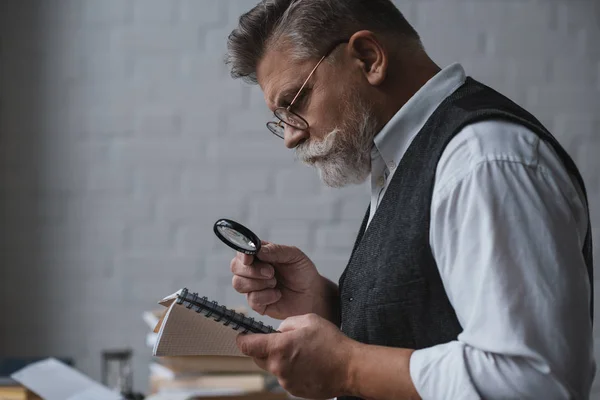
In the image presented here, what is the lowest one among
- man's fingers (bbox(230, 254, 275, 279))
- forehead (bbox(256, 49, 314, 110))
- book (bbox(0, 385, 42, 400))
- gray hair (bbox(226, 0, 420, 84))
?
book (bbox(0, 385, 42, 400))

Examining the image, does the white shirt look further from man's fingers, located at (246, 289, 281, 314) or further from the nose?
man's fingers, located at (246, 289, 281, 314)

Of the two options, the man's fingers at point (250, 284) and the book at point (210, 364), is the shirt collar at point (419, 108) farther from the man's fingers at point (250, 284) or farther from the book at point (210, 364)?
the book at point (210, 364)

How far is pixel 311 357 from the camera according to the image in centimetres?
101

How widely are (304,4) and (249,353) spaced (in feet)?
1.86

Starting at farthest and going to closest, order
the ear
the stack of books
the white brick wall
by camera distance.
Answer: the white brick wall < the stack of books < the ear

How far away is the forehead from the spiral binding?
391 mm

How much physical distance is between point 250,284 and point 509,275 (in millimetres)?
664

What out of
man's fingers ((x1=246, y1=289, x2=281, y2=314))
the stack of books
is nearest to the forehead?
man's fingers ((x1=246, y1=289, x2=281, y2=314))

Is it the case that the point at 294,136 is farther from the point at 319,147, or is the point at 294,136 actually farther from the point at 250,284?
the point at 250,284

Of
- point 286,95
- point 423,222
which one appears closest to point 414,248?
point 423,222

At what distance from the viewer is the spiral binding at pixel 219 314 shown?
42.7 inches

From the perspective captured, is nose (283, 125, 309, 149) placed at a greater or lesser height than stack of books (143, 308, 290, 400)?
greater

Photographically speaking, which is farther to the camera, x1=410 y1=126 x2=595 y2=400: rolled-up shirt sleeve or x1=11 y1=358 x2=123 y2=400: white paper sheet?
x1=11 y1=358 x2=123 y2=400: white paper sheet

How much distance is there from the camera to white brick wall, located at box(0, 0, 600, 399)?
8.36 ft
